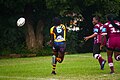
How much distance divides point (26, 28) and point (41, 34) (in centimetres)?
190

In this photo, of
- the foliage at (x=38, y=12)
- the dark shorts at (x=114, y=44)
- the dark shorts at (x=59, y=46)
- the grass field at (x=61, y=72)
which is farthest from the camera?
the foliage at (x=38, y=12)

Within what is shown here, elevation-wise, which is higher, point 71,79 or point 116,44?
point 116,44

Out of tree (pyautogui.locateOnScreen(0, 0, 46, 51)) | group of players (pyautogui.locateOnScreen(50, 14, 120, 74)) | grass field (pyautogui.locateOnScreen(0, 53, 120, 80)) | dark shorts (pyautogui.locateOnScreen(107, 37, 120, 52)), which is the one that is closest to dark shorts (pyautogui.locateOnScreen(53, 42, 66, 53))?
group of players (pyautogui.locateOnScreen(50, 14, 120, 74))

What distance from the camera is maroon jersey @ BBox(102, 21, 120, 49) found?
13281mm

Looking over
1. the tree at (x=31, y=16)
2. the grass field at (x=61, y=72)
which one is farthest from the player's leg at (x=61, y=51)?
the tree at (x=31, y=16)

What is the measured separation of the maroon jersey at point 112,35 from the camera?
1328 cm

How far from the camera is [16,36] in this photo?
3653cm

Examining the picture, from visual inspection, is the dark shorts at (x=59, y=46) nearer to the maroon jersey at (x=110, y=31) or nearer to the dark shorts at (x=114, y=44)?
the maroon jersey at (x=110, y=31)

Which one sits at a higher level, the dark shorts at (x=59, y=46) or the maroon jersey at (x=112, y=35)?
the maroon jersey at (x=112, y=35)

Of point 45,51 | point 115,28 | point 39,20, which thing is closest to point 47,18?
point 39,20

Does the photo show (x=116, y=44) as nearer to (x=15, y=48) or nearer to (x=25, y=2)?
(x=25, y=2)

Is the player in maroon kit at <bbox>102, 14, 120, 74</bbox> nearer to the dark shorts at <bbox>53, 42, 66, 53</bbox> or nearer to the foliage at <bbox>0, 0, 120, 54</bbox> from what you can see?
the dark shorts at <bbox>53, 42, 66, 53</bbox>

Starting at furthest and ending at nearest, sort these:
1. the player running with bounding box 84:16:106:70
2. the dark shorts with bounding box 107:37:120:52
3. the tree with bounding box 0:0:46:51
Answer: the tree with bounding box 0:0:46:51 → the player running with bounding box 84:16:106:70 → the dark shorts with bounding box 107:37:120:52

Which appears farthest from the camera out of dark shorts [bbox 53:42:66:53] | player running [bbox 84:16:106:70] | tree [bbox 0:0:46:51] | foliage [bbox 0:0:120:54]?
foliage [bbox 0:0:120:54]
